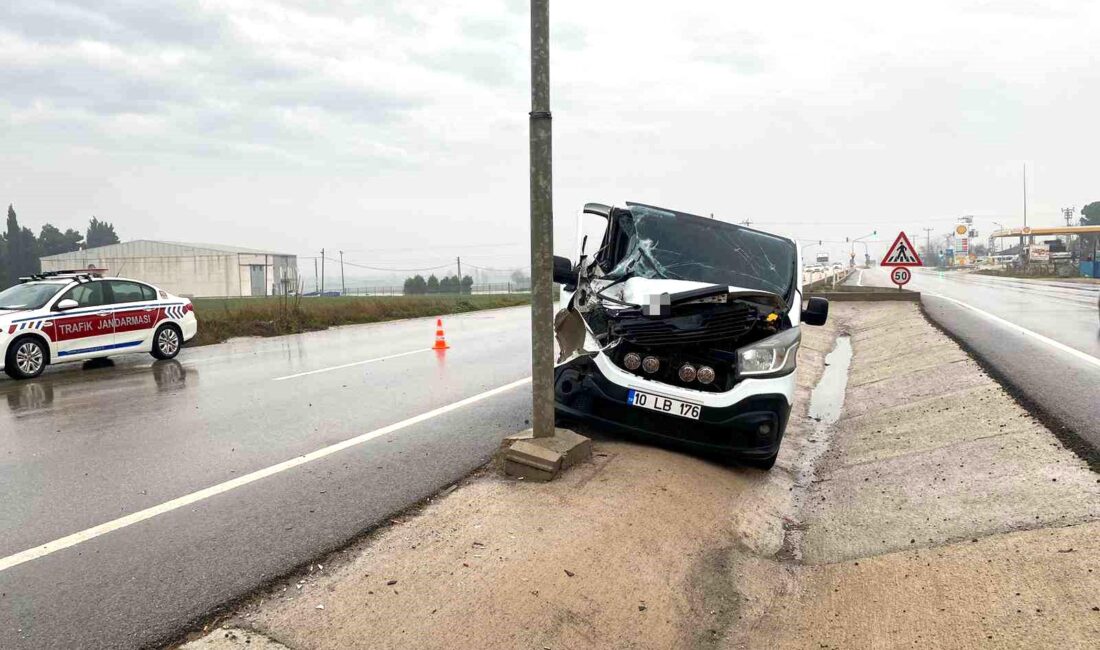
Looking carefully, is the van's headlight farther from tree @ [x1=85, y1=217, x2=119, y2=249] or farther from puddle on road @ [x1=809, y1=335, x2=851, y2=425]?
tree @ [x1=85, y1=217, x2=119, y2=249]

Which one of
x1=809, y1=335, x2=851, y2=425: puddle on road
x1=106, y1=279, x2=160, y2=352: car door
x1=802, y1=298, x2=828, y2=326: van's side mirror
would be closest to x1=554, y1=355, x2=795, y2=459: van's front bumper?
x1=802, y1=298, x2=828, y2=326: van's side mirror

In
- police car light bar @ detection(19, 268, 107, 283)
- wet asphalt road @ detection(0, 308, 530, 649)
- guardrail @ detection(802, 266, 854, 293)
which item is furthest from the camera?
guardrail @ detection(802, 266, 854, 293)

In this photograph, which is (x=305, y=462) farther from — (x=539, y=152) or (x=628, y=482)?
(x=539, y=152)

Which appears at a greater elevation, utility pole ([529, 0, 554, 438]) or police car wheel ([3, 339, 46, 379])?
utility pole ([529, 0, 554, 438])

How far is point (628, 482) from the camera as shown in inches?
185

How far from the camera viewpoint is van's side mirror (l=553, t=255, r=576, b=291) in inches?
248

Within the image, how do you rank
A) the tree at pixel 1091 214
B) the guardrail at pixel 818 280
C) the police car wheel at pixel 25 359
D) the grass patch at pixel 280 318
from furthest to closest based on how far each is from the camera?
the tree at pixel 1091 214 < the guardrail at pixel 818 280 < the grass patch at pixel 280 318 < the police car wheel at pixel 25 359

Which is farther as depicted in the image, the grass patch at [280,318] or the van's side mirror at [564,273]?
the grass patch at [280,318]

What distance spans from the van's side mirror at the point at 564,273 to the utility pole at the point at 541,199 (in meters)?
1.32

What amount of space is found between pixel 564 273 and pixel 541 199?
1674 millimetres

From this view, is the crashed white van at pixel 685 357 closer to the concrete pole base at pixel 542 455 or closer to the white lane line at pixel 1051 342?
the concrete pole base at pixel 542 455

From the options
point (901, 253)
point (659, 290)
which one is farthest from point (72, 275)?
point (901, 253)

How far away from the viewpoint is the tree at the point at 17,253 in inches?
4008

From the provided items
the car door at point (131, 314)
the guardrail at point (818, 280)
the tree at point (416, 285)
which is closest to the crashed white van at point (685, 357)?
the car door at point (131, 314)
